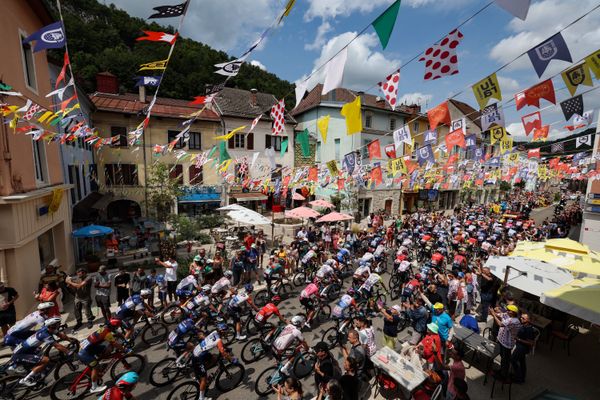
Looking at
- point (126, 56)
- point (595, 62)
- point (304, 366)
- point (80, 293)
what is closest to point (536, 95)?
point (595, 62)

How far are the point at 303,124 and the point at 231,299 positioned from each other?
26.2m

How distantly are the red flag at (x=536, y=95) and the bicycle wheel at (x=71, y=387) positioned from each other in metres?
13.0

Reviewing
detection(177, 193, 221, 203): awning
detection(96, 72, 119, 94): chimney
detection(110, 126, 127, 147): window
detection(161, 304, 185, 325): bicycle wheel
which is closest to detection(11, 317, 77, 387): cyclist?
detection(161, 304, 185, 325): bicycle wheel

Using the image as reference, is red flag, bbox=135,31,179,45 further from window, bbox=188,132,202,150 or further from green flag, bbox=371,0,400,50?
window, bbox=188,132,202,150

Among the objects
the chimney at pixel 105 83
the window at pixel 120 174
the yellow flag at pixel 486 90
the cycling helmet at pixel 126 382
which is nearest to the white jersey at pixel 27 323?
the cycling helmet at pixel 126 382

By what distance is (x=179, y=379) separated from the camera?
6691 mm

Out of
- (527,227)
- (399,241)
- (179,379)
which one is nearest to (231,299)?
(179,379)

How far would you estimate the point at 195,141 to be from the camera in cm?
2503

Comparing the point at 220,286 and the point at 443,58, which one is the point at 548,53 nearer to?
the point at 443,58

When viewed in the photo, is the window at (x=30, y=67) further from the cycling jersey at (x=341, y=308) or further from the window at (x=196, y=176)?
the window at (x=196, y=176)

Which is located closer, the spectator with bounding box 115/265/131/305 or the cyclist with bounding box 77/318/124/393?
the cyclist with bounding box 77/318/124/393

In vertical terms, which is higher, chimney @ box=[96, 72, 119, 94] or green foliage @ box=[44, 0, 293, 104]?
green foliage @ box=[44, 0, 293, 104]

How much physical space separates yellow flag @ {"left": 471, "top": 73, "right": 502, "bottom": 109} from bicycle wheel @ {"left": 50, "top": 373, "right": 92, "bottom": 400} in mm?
11548

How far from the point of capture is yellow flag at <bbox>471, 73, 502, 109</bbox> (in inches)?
289
